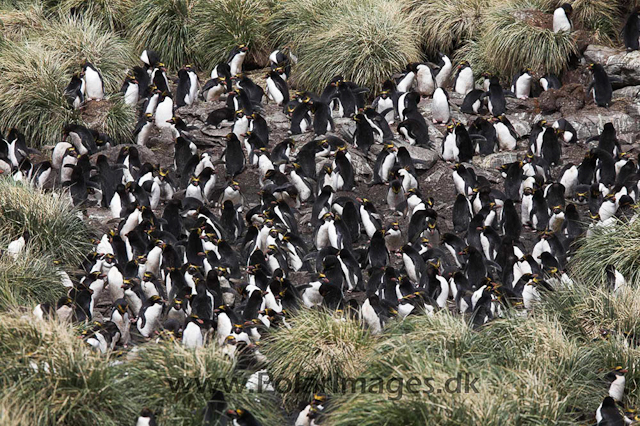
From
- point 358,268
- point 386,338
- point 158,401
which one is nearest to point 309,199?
point 358,268

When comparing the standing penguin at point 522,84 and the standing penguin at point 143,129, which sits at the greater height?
the standing penguin at point 522,84

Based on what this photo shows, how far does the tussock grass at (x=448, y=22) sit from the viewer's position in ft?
62.8

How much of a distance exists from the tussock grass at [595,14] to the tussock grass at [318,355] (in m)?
9.67

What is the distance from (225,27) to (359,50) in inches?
117

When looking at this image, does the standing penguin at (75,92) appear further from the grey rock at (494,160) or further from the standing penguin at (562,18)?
the standing penguin at (562,18)

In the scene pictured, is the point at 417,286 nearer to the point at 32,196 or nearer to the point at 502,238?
the point at 502,238

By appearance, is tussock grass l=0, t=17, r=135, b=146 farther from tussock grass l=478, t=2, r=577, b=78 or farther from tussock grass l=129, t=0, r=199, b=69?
tussock grass l=478, t=2, r=577, b=78

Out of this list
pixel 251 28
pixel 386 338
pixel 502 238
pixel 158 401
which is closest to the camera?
pixel 158 401

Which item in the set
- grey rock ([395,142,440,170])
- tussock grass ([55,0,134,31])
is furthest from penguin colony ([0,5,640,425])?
tussock grass ([55,0,134,31])

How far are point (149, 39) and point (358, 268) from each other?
851cm

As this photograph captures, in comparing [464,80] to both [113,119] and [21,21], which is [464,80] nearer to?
[113,119]

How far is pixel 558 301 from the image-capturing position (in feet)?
38.4

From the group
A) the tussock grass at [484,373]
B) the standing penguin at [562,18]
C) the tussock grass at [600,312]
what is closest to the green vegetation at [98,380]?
the tussock grass at [484,373]

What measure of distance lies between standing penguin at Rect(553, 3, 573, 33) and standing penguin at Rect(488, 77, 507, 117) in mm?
1761
